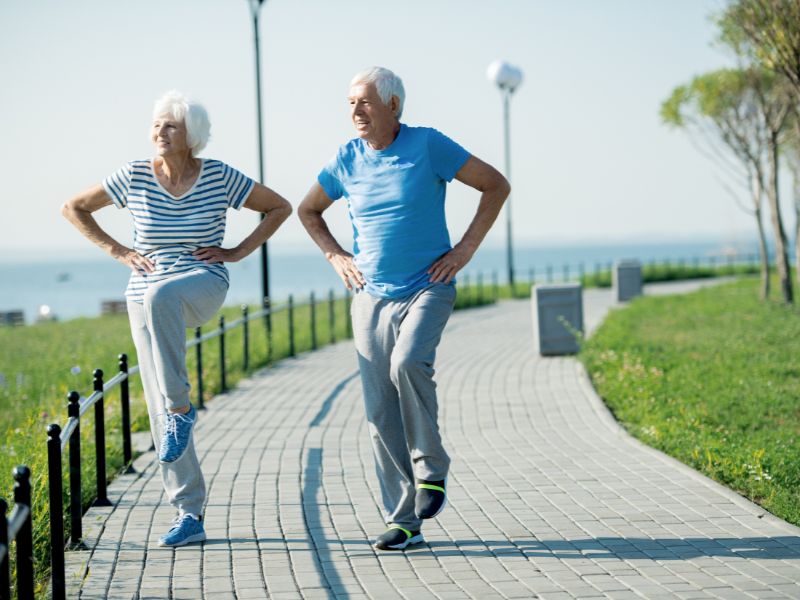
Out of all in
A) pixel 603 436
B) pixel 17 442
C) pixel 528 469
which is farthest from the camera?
pixel 603 436

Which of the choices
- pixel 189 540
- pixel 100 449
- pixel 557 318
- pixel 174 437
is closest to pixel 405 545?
pixel 189 540

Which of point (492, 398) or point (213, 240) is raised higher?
point (213, 240)

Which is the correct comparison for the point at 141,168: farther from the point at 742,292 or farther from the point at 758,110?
the point at 742,292

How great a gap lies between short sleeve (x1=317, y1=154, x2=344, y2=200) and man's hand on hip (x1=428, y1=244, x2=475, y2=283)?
2.14 feet

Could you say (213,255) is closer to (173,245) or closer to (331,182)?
(173,245)

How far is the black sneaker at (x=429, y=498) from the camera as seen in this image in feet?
18.6

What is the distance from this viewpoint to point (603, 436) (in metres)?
9.26

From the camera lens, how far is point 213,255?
578cm

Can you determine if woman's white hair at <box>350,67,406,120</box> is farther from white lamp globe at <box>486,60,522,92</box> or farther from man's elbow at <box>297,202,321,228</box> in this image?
white lamp globe at <box>486,60,522,92</box>

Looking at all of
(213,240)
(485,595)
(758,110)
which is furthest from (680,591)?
(758,110)

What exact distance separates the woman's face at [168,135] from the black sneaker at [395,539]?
2.04m

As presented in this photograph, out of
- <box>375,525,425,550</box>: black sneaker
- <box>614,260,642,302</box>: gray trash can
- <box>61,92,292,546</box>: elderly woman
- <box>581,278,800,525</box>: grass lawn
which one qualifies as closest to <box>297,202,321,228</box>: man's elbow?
<box>61,92,292,546</box>: elderly woman

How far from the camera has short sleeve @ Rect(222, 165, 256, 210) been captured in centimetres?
586

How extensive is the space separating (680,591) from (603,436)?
14.0 ft
